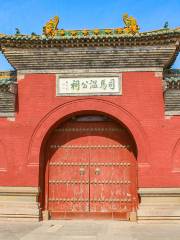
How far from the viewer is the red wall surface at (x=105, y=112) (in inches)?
410

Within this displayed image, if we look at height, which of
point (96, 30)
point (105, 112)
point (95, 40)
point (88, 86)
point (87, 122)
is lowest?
point (87, 122)

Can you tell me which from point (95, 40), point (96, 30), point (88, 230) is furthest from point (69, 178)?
point (96, 30)

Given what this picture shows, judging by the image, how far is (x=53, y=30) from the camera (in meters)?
11.1

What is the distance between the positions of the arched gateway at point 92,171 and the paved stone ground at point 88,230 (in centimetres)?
65

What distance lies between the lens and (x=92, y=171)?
1106cm

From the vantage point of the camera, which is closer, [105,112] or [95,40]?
[95,40]

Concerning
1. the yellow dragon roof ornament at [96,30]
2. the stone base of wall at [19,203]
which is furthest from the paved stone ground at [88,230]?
the yellow dragon roof ornament at [96,30]

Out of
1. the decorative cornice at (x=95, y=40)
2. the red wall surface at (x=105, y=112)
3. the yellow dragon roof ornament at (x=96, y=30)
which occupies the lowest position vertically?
the red wall surface at (x=105, y=112)

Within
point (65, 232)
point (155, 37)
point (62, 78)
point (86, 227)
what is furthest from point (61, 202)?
point (155, 37)

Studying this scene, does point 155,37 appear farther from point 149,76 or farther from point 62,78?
point 62,78

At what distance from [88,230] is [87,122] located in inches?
136

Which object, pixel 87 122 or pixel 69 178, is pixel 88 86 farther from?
pixel 69 178

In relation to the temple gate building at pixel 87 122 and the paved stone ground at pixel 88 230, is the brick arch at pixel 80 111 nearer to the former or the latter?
the temple gate building at pixel 87 122

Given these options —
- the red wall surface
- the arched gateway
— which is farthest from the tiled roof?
the arched gateway
